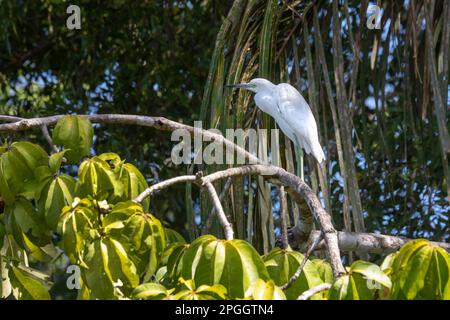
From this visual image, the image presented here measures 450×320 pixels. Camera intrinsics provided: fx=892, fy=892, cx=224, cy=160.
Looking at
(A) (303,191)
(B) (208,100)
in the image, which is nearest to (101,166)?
(A) (303,191)

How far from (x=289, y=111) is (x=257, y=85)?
0.23m

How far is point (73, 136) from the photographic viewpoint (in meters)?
1.96

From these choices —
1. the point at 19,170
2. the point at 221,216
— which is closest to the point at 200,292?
the point at 221,216

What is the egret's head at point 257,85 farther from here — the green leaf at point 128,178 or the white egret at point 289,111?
the green leaf at point 128,178

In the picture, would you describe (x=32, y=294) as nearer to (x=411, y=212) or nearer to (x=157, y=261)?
(x=157, y=261)

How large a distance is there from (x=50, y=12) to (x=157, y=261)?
360 centimetres

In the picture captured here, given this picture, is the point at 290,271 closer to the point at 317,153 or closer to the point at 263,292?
the point at 263,292

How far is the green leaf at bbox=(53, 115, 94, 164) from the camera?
6.41 feet

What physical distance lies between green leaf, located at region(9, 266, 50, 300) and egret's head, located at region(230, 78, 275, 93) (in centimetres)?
112

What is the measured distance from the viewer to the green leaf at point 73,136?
1.96m

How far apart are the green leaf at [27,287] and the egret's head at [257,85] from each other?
1115mm

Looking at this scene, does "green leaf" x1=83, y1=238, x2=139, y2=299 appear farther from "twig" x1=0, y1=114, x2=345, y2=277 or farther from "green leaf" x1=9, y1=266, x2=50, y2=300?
"twig" x1=0, y1=114, x2=345, y2=277

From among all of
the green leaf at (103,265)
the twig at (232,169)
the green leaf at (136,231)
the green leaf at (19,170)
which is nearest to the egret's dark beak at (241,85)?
the twig at (232,169)

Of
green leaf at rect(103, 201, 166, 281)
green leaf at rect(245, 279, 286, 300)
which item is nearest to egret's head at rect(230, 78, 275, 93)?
green leaf at rect(103, 201, 166, 281)
